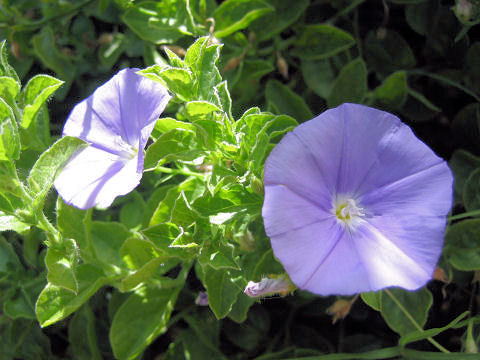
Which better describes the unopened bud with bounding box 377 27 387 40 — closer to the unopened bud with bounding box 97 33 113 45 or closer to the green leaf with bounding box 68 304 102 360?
the unopened bud with bounding box 97 33 113 45

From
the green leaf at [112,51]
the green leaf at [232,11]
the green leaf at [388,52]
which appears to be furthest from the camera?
the green leaf at [112,51]

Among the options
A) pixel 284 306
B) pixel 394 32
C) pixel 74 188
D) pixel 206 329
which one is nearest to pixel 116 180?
pixel 74 188

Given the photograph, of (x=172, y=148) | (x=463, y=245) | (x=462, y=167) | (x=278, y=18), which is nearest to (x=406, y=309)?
(x=463, y=245)

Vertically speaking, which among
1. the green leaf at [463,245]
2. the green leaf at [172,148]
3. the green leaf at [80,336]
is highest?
the green leaf at [172,148]

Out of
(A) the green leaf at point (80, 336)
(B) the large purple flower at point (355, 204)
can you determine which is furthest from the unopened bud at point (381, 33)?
(A) the green leaf at point (80, 336)

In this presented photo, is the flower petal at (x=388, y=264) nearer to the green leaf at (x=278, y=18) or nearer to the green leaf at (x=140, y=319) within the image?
the green leaf at (x=140, y=319)

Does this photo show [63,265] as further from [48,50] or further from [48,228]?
[48,50]

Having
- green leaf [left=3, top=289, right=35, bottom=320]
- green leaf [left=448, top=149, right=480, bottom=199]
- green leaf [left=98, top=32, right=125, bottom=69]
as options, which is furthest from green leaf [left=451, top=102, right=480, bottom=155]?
green leaf [left=3, top=289, right=35, bottom=320]
